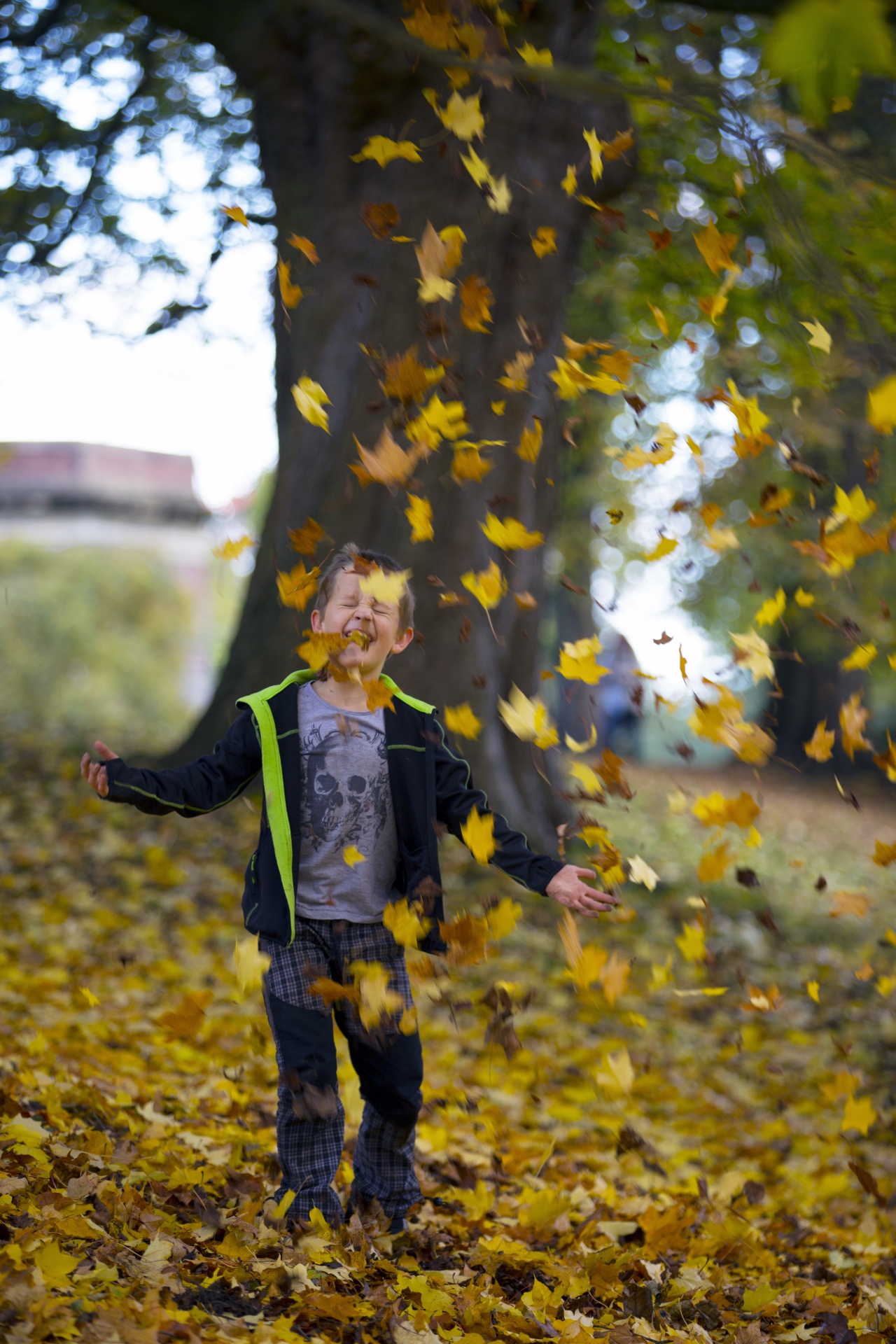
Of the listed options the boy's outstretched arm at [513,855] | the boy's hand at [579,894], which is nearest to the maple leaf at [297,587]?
the boy's outstretched arm at [513,855]

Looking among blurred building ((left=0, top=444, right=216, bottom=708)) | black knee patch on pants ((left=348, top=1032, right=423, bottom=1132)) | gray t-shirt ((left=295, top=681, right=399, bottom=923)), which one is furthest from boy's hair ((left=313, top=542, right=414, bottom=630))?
blurred building ((left=0, top=444, right=216, bottom=708))

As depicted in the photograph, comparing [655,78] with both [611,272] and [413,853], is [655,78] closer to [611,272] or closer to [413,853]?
[413,853]

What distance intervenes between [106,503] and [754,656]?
23.8 m

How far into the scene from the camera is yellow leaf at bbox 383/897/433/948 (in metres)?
2.62

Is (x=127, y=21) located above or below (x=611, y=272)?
above

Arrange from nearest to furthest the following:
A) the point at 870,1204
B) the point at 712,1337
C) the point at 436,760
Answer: the point at 712,1337 → the point at 436,760 → the point at 870,1204

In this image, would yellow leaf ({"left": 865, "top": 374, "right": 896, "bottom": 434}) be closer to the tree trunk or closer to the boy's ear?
the boy's ear

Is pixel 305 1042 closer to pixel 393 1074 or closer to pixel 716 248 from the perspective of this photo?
pixel 393 1074

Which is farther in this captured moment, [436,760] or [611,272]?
[611,272]

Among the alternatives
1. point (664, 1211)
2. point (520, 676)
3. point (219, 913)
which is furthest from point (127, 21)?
point (664, 1211)

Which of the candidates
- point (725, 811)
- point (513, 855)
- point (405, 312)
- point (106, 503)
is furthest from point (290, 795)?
point (106, 503)

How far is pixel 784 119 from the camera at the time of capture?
7336 mm

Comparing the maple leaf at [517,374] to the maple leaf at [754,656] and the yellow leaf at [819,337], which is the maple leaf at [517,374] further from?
the maple leaf at [754,656]

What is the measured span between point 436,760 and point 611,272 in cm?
897
